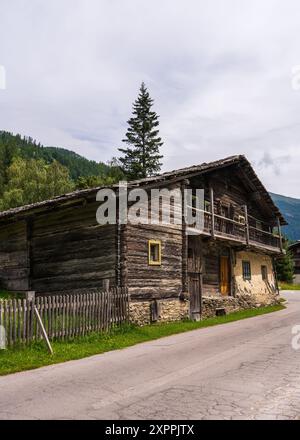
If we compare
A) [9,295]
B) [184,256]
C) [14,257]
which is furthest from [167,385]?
[14,257]

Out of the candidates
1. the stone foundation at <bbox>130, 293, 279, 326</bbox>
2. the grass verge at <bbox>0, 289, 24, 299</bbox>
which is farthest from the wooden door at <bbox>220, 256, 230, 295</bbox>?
the grass verge at <bbox>0, 289, 24, 299</bbox>

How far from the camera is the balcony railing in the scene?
21462 millimetres

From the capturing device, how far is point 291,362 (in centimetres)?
963

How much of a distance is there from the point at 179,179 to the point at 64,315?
30.3ft

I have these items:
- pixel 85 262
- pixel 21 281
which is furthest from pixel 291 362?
pixel 21 281

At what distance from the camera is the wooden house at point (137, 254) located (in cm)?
1647

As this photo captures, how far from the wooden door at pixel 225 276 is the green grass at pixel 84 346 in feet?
21.3

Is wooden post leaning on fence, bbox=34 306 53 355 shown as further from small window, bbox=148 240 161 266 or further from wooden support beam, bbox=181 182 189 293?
wooden support beam, bbox=181 182 189 293

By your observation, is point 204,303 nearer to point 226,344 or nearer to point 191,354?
point 226,344

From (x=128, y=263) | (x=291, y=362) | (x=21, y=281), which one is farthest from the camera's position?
(x=21, y=281)

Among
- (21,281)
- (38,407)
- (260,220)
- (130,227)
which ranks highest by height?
(260,220)

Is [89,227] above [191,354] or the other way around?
above

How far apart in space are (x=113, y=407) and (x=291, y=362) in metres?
4.90

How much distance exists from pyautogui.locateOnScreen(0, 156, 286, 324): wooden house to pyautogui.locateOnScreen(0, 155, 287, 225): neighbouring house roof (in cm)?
5
